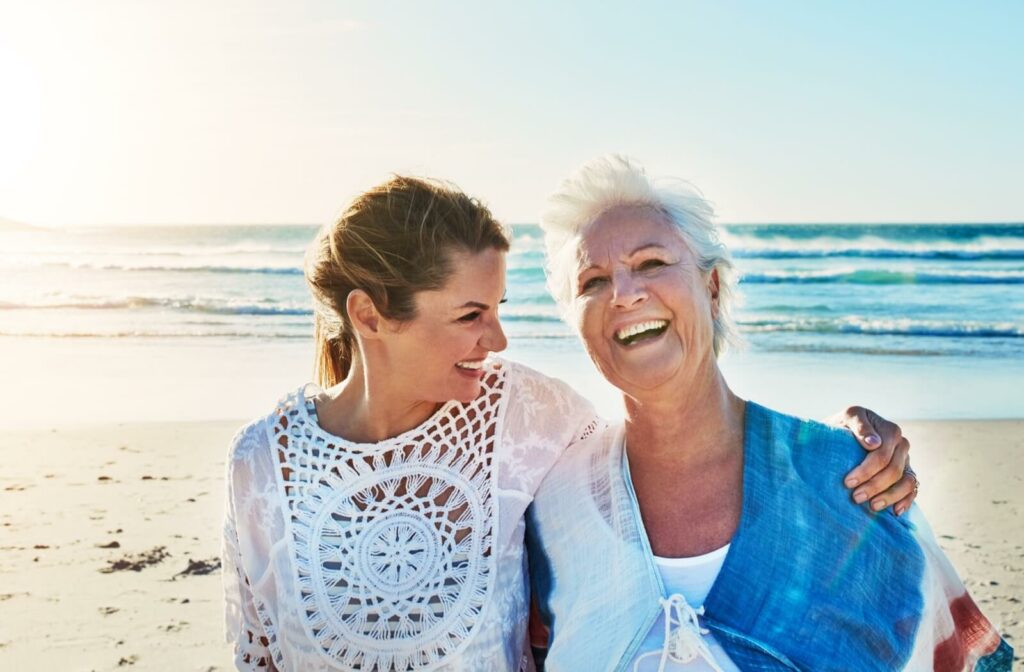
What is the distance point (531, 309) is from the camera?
47.0ft

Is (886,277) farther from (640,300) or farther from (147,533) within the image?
(640,300)

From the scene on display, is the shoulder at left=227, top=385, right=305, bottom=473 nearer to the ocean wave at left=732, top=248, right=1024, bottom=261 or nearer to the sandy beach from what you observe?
the sandy beach

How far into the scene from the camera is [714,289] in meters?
2.83

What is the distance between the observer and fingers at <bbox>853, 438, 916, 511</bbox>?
2445 mm

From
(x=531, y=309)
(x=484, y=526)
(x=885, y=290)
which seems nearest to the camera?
(x=484, y=526)

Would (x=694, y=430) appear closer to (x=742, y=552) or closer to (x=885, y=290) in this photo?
(x=742, y=552)

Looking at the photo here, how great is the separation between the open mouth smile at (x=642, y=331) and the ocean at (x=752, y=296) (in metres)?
6.73

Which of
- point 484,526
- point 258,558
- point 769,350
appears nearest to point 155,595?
point 258,558

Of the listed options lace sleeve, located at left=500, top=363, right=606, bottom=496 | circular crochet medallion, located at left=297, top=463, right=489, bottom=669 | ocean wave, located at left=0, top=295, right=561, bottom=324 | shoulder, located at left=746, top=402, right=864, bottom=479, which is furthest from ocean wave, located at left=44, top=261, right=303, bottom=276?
shoulder, located at left=746, top=402, right=864, bottom=479

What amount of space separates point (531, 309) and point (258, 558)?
11559 millimetres

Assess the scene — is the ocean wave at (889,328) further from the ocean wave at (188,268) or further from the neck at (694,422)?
the neck at (694,422)

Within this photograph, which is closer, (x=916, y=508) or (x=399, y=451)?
(x=916, y=508)

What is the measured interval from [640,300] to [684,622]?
78 centimetres

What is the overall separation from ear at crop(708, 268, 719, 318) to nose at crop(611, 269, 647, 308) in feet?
0.97
